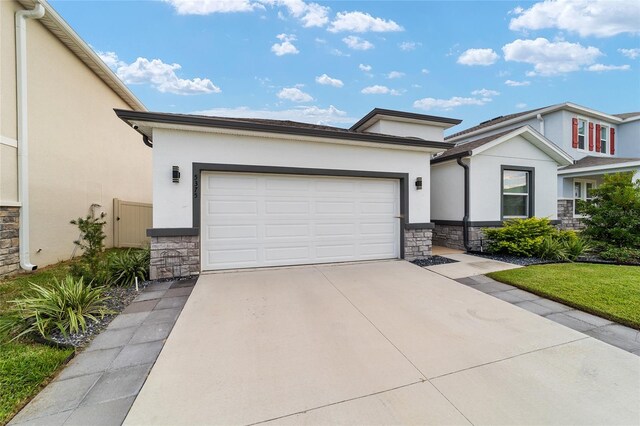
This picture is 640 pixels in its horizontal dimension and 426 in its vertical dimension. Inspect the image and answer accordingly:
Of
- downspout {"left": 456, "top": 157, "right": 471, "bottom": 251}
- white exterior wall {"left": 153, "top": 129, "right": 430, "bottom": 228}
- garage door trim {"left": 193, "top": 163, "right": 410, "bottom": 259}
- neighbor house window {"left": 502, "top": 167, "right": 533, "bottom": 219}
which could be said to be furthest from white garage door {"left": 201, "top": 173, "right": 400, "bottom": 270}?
neighbor house window {"left": 502, "top": 167, "right": 533, "bottom": 219}

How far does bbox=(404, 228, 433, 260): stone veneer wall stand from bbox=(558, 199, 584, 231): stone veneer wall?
23.8 feet

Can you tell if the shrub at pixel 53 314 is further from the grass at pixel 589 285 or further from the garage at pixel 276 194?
the grass at pixel 589 285

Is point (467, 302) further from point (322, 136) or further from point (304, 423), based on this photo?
point (322, 136)

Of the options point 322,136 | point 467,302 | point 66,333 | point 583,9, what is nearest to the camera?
point 66,333

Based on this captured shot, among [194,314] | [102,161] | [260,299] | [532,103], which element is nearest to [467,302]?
[260,299]

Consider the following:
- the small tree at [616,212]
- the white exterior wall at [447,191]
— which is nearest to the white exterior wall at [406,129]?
the white exterior wall at [447,191]

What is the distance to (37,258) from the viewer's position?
5.93 meters

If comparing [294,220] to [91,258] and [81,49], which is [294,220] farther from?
[81,49]

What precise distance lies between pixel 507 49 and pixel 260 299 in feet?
46.2

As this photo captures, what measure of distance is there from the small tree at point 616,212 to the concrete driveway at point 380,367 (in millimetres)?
6592

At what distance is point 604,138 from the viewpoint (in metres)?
14.9

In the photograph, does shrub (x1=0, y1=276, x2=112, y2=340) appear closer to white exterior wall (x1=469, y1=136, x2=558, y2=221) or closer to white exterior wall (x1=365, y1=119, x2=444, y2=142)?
white exterior wall (x1=469, y1=136, x2=558, y2=221)

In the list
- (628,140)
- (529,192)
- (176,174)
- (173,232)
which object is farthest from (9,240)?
(628,140)

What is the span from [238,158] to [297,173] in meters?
1.29
